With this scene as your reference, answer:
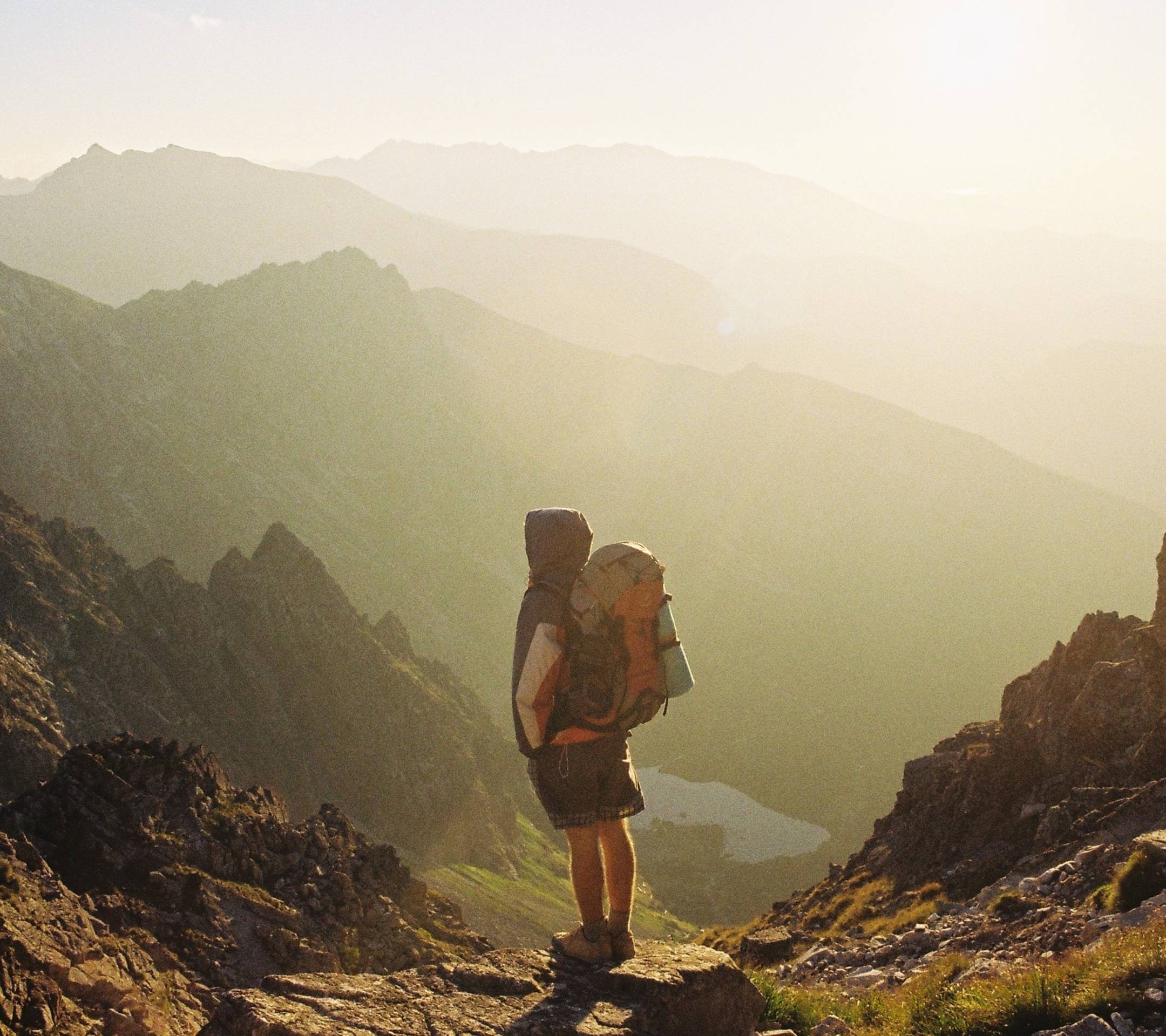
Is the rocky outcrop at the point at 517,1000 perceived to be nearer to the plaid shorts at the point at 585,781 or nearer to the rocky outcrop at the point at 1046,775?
the plaid shorts at the point at 585,781

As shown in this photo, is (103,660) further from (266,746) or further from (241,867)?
(241,867)

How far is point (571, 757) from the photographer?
793cm

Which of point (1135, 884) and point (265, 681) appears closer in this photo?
point (1135, 884)

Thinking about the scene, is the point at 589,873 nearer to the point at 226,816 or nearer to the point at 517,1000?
the point at 517,1000

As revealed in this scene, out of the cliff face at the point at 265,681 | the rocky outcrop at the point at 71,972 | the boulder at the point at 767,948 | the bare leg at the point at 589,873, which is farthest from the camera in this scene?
the cliff face at the point at 265,681

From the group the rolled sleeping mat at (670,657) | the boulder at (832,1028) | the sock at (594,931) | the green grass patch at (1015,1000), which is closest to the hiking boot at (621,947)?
the sock at (594,931)

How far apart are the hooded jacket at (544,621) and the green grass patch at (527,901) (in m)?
61.8

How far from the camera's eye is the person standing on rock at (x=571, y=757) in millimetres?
7562

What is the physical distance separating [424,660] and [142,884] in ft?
321

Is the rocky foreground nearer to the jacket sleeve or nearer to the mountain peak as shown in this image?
the jacket sleeve

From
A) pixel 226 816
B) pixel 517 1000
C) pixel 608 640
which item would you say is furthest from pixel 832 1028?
pixel 226 816

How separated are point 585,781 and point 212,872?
19.5m

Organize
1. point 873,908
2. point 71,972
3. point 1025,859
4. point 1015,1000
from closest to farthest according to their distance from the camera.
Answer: point 1015,1000, point 71,972, point 1025,859, point 873,908

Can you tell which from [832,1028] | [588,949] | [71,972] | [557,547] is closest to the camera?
[832,1028]
